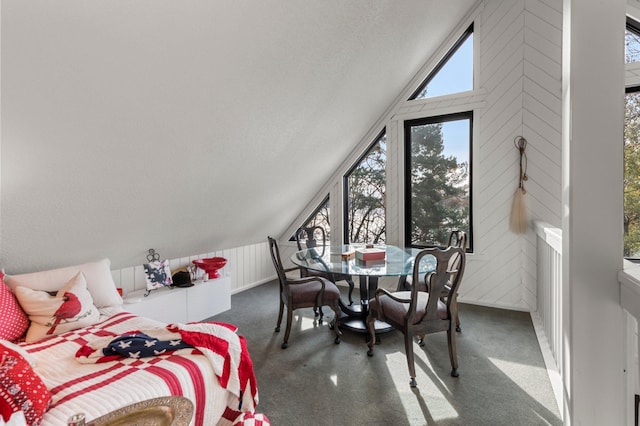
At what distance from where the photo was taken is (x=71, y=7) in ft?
4.17

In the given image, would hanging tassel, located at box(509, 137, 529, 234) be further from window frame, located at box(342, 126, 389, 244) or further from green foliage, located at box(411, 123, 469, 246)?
window frame, located at box(342, 126, 389, 244)

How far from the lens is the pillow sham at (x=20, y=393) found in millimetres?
1055

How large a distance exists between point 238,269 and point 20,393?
10.8ft

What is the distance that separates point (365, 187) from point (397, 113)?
44.1 inches

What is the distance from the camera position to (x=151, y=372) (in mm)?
1427

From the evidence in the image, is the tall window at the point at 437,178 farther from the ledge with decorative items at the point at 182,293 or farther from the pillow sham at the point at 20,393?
the pillow sham at the point at 20,393

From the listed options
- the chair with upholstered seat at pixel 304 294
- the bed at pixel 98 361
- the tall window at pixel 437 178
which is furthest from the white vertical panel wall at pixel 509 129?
the bed at pixel 98 361

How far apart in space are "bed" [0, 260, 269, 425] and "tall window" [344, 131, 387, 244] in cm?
298

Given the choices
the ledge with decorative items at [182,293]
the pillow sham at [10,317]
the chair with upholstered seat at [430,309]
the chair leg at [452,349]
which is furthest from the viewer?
the ledge with decorative items at [182,293]

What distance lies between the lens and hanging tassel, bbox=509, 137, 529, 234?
11.2 ft

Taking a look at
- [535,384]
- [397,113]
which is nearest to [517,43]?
[397,113]

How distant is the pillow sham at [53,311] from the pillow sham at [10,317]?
3 centimetres

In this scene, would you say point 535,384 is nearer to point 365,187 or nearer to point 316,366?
point 316,366

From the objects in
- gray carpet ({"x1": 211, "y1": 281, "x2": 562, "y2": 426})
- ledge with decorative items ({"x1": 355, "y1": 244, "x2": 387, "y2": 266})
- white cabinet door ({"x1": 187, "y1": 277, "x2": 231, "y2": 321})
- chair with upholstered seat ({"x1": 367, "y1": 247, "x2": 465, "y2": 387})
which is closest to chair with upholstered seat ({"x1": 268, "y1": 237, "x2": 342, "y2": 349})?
gray carpet ({"x1": 211, "y1": 281, "x2": 562, "y2": 426})
